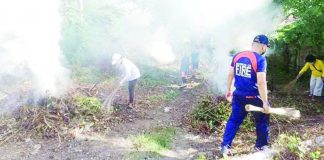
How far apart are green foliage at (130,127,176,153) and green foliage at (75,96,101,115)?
59.5 inches

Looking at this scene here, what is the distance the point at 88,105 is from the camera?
9164mm

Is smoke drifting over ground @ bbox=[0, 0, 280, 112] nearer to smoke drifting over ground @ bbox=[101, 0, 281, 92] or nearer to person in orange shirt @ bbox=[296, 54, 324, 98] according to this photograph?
smoke drifting over ground @ bbox=[101, 0, 281, 92]

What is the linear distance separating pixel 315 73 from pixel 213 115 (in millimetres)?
4413

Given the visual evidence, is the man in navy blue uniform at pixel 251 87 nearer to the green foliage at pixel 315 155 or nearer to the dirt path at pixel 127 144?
the dirt path at pixel 127 144

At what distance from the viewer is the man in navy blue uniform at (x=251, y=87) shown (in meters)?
5.89

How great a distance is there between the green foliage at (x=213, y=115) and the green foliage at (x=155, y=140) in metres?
0.71

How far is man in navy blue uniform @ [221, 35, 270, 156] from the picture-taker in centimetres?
589

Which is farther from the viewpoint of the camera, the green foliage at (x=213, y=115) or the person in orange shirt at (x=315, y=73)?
the person in orange shirt at (x=315, y=73)

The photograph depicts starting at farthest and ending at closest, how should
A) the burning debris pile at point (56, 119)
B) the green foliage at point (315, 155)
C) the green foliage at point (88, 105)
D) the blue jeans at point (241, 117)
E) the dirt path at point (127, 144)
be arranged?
the green foliage at point (88, 105)
the burning debris pile at point (56, 119)
the dirt path at point (127, 144)
the blue jeans at point (241, 117)
the green foliage at point (315, 155)

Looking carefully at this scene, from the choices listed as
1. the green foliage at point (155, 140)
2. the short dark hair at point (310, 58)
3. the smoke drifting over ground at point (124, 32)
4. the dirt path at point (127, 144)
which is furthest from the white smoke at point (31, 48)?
the short dark hair at point (310, 58)

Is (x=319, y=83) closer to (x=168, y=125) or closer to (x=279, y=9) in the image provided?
(x=279, y=9)

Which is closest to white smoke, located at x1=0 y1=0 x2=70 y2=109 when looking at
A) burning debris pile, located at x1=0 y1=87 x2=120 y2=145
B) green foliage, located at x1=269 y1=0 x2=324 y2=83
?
→ burning debris pile, located at x1=0 y1=87 x2=120 y2=145

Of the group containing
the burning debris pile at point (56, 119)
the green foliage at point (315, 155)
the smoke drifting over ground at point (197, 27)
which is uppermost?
the smoke drifting over ground at point (197, 27)

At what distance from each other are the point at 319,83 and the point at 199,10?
5460 mm
